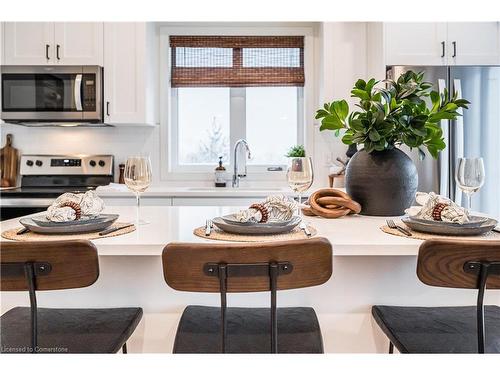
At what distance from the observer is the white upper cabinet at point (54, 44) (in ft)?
9.75

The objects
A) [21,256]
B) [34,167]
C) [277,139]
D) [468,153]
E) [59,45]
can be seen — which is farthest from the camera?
[277,139]

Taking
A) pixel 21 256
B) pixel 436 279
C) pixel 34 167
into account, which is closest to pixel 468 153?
pixel 436 279

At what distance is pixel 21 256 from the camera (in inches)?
31.9

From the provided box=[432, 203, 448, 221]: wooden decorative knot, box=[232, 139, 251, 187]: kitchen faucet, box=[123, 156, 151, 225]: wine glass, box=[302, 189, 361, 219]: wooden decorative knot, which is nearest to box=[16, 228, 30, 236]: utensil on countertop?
box=[123, 156, 151, 225]: wine glass

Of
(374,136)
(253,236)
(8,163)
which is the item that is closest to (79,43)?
(8,163)

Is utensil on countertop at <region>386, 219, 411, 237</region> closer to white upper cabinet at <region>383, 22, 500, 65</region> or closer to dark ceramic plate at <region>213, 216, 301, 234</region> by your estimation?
dark ceramic plate at <region>213, 216, 301, 234</region>

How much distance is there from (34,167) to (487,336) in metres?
3.39

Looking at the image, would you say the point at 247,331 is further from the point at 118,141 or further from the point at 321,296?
the point at 118,141

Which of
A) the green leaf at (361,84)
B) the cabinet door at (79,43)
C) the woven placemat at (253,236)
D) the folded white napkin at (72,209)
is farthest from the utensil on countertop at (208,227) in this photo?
the cabinet door at (79,43)

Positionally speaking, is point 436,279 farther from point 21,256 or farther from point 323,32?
point 323,32

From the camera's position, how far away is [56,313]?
3.78 ft

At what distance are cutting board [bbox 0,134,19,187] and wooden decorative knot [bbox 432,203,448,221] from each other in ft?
10.9

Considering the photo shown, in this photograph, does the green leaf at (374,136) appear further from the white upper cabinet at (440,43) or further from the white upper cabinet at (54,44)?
the white upper cabinet at (54,44)

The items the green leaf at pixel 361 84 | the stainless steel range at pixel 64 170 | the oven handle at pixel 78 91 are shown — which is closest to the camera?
the green leaf at pixel 361 84
